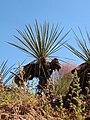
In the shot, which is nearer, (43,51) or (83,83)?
(83,83)

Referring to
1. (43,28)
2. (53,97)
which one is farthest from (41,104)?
(43,28)

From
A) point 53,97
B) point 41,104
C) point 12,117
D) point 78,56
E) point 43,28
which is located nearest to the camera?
point 12,117

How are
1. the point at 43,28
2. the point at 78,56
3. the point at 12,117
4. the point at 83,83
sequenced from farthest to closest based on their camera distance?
the point at 43,28
the point at 78,56
the point at 83,83
the point at 12,117

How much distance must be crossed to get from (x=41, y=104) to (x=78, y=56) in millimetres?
2271

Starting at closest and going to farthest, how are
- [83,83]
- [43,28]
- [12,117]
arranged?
[12,117] → [83,83] → [43,28]

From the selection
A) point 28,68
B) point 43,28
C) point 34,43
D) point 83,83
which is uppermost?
point 43,28

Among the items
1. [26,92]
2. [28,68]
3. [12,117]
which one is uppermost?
[28,68]

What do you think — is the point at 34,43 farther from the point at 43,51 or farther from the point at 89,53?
the point at 89,53

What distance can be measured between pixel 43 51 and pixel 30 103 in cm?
301

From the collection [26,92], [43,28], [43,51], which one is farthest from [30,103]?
[43,28]

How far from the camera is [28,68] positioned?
554 centimetres

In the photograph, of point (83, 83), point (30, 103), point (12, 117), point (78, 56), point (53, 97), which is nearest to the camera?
point (12, 117)

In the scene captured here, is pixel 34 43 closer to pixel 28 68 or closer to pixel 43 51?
pixel 43 51

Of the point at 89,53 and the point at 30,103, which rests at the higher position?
the point at 89,53
